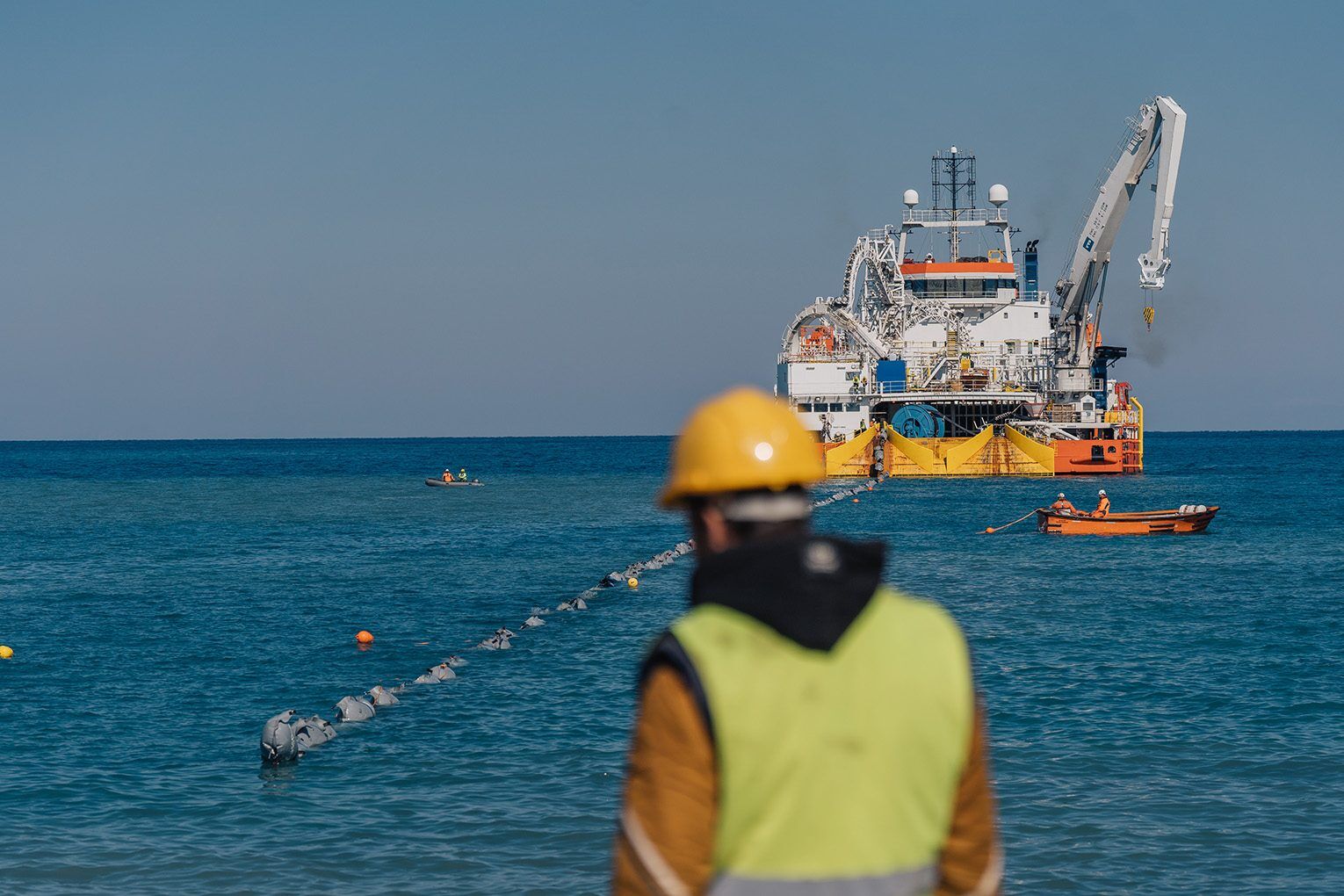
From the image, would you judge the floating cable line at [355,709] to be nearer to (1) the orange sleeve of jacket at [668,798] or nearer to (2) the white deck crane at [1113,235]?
(1) the orange sleeve of jacket at [668,798]

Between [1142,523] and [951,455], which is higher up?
[951,455]

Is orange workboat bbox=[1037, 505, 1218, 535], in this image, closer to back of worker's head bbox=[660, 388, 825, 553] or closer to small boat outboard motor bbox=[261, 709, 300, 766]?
small boat outboard motor bbox=[261, 709, 300, 766]

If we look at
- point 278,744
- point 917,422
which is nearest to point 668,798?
point 278,744

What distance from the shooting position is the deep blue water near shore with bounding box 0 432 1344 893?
14.7 metres

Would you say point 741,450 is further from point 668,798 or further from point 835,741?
point 668,798

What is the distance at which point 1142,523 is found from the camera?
171 feet

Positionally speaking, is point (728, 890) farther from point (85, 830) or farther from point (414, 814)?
point (85, 830)

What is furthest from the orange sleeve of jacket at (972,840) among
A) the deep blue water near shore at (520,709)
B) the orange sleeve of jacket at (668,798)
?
the deep blue water near shore at (520,709)

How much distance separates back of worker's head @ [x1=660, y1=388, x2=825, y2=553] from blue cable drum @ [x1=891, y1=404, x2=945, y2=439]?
82.5 m

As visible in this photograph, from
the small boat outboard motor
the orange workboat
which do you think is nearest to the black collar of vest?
the small boat outboard motor

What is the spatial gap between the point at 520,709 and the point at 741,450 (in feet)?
64.5

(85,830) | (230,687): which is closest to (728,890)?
(85,830)

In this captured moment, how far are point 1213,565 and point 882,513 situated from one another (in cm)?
2270

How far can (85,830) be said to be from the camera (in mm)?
15922
